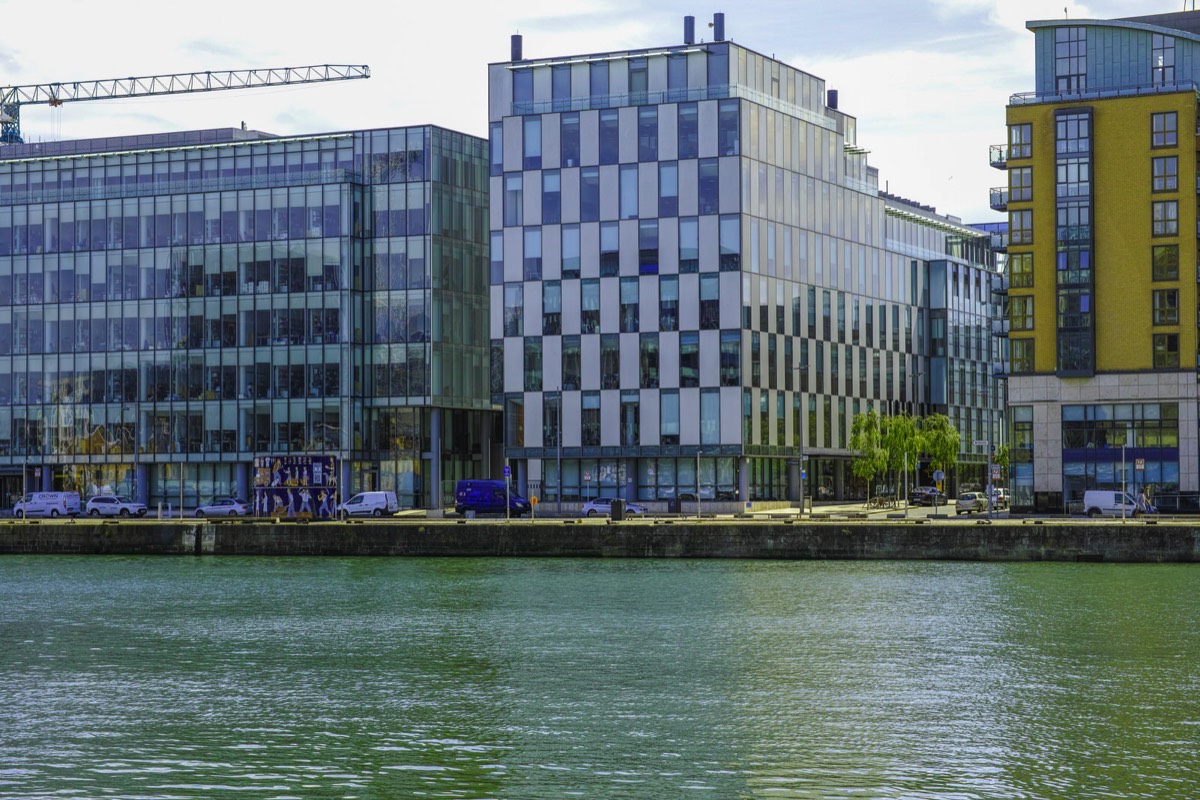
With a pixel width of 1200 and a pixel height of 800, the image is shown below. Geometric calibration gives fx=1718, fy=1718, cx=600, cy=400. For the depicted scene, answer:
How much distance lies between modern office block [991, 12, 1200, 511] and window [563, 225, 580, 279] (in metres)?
31.4

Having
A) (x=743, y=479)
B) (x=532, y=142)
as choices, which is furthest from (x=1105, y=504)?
(x=532, y=142)

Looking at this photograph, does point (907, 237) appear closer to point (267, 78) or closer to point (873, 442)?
point (873, 442)

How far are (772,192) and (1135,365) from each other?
98.4 feet

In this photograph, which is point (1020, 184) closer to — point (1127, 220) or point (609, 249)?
point (1127, 220)

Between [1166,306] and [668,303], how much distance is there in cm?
3424

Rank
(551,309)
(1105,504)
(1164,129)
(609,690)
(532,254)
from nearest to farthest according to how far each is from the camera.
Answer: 1. (609,690)
2. (1105,504)
3. (1164,129)
4. (551,309)
5. (532,254)

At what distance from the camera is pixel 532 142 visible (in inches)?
4970

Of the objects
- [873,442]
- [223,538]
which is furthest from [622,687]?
[873,442]

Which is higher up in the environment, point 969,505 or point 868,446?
point 868,446

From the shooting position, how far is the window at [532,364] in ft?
417

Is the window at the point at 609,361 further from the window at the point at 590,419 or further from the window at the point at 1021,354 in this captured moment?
the window at the point at 1021,354

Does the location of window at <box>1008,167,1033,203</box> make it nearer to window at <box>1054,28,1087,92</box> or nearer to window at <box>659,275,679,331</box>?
window at <box>1054,28,1087,92</box>

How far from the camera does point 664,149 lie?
12225 cm

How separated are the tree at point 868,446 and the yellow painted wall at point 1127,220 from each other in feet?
83.8
